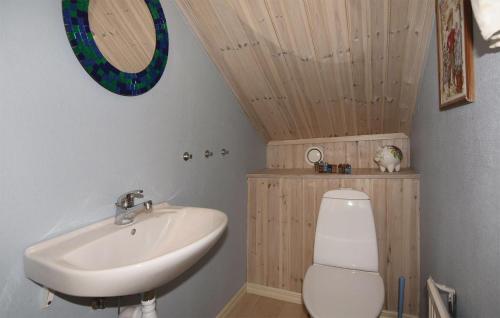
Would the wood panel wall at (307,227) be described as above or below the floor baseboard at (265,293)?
above

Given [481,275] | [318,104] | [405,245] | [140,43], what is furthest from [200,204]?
[405,245]

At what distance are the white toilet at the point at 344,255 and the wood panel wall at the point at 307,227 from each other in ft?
0.62

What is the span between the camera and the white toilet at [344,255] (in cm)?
130

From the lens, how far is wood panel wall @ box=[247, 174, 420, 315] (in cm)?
168

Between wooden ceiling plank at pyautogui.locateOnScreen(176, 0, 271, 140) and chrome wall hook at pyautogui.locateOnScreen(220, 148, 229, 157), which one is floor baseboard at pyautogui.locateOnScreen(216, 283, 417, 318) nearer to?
chrome wall hook at pyautogui.locateOnScreen(220, 148, 229, 157)

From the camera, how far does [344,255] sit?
161cm

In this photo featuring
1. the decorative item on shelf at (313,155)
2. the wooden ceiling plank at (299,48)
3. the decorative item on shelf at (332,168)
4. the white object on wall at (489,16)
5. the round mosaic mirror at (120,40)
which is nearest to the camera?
the white object on wall at (489,16)

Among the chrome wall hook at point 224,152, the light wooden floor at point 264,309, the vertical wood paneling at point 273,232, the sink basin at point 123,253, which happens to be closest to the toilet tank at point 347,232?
the vertical wood paneling at point 273,232

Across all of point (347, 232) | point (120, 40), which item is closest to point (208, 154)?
point (120, 40)

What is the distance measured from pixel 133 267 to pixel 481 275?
2.96 feet

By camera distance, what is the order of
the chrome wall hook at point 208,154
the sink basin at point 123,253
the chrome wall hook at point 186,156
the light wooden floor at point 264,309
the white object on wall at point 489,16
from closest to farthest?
the white object on wall at point 489,16
the sink basin at point 123,253
the chrome wall hook at point 186,156
the chrome wall hook at point 208,154
the light wooden floor at point 264,309

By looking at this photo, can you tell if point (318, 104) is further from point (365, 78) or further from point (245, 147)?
point (245, 147)

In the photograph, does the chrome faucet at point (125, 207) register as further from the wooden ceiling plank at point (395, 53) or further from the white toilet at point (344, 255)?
the wooden ceiling plank at point (395, 53)

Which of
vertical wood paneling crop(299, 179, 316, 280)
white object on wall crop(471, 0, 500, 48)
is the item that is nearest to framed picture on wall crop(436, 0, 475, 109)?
white object on wall crop(471, 0, 500, 48)
